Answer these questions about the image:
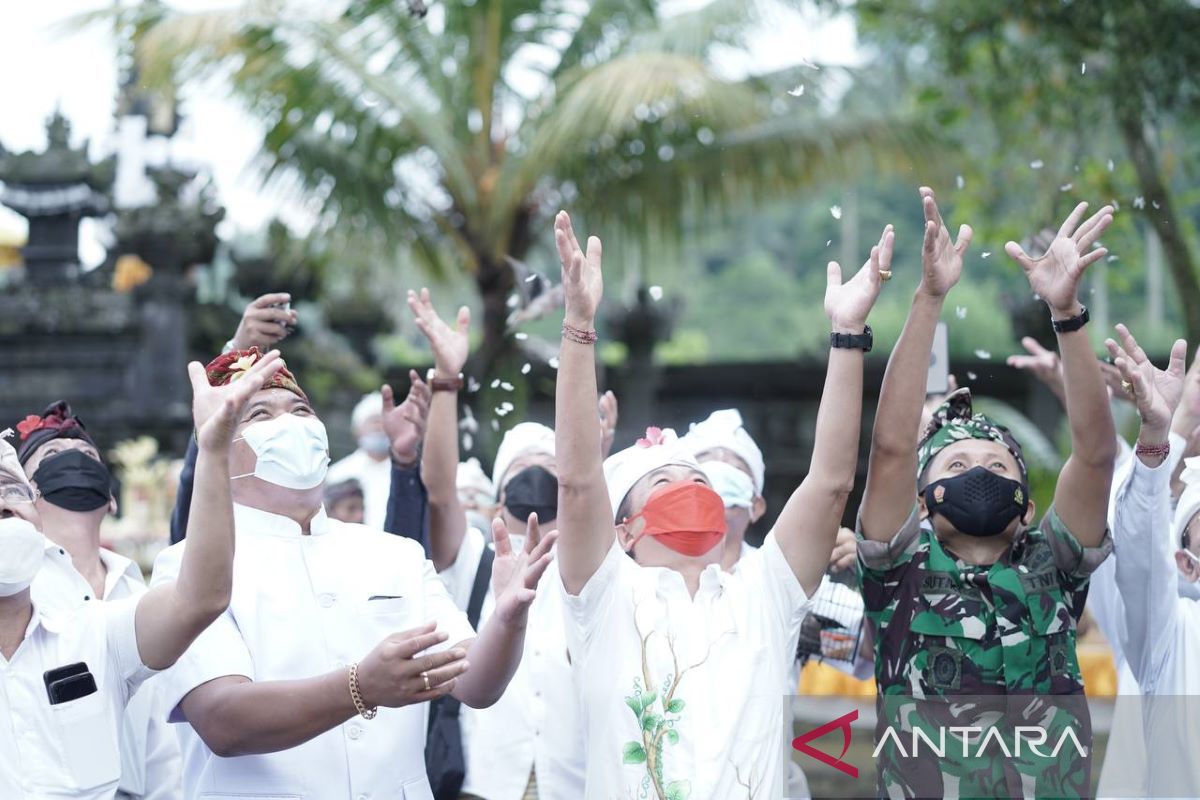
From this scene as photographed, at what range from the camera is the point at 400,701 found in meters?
3.02

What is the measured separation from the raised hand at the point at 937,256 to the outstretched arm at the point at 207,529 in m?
1.58

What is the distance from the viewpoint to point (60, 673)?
3.27 metres

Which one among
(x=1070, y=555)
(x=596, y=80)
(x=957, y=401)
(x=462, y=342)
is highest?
(x=596, y=80)

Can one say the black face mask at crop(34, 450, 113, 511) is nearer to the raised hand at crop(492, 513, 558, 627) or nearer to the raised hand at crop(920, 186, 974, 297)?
the raised hand at crop(492, 513, 558, 627)

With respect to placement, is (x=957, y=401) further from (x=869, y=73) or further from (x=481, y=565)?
(x=869, y=73)

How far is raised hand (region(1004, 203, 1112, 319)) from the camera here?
3584 mm

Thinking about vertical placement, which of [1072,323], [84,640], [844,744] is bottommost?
[844,744]

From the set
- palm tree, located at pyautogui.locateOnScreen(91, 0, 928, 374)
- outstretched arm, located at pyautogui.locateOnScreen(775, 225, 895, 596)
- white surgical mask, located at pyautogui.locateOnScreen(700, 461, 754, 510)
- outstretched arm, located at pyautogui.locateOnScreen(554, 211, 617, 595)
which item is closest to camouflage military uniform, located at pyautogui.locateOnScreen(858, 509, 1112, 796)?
outstretched arm, located at pyautogui.locateOnScreen(775, 225, 895, 596)

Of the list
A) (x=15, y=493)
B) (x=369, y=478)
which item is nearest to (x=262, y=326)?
(x=15, y=493)

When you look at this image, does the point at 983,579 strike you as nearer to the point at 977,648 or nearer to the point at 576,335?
the point at 977,648

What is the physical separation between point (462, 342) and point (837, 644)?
1.49 m

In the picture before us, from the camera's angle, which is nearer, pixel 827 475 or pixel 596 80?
pixel 827 475

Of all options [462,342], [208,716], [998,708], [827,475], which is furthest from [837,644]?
[208,716]

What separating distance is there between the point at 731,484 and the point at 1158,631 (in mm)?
1289
